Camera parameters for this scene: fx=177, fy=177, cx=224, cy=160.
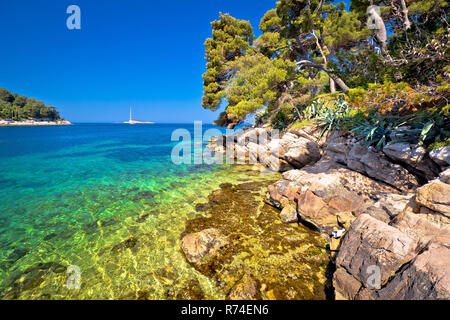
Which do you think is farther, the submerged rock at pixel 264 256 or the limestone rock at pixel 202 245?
the limestone rock at pixel 202 245

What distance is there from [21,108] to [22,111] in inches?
135

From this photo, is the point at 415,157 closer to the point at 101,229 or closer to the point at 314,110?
the point at 314,110

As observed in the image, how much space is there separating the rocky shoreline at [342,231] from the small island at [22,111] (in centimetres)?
13481

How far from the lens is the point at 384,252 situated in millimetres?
3770

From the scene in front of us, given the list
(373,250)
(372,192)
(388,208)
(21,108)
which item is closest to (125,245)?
(373,250)

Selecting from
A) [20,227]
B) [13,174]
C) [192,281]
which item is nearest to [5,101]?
[13,174]

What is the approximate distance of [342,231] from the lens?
593 centimetres

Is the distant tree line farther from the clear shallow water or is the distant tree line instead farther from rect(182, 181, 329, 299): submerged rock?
rect(182, 181, 329, 299): submerged rock

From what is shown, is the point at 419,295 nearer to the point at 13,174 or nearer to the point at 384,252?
the point at 384,252

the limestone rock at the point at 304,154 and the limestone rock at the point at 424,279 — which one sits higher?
the limestone rock at the point at 304,154

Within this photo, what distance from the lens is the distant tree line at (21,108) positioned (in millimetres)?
88925

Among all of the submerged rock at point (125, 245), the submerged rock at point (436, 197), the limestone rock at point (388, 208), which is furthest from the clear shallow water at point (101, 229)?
the submerged rock at point (436, 197)

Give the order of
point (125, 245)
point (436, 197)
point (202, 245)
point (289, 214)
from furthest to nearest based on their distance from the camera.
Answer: point (289, 214)
point (125, 245)
point (202, 245)
point (436, 197)

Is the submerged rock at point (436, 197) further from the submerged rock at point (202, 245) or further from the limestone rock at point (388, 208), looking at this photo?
the submerged rock at point (202, 245)
